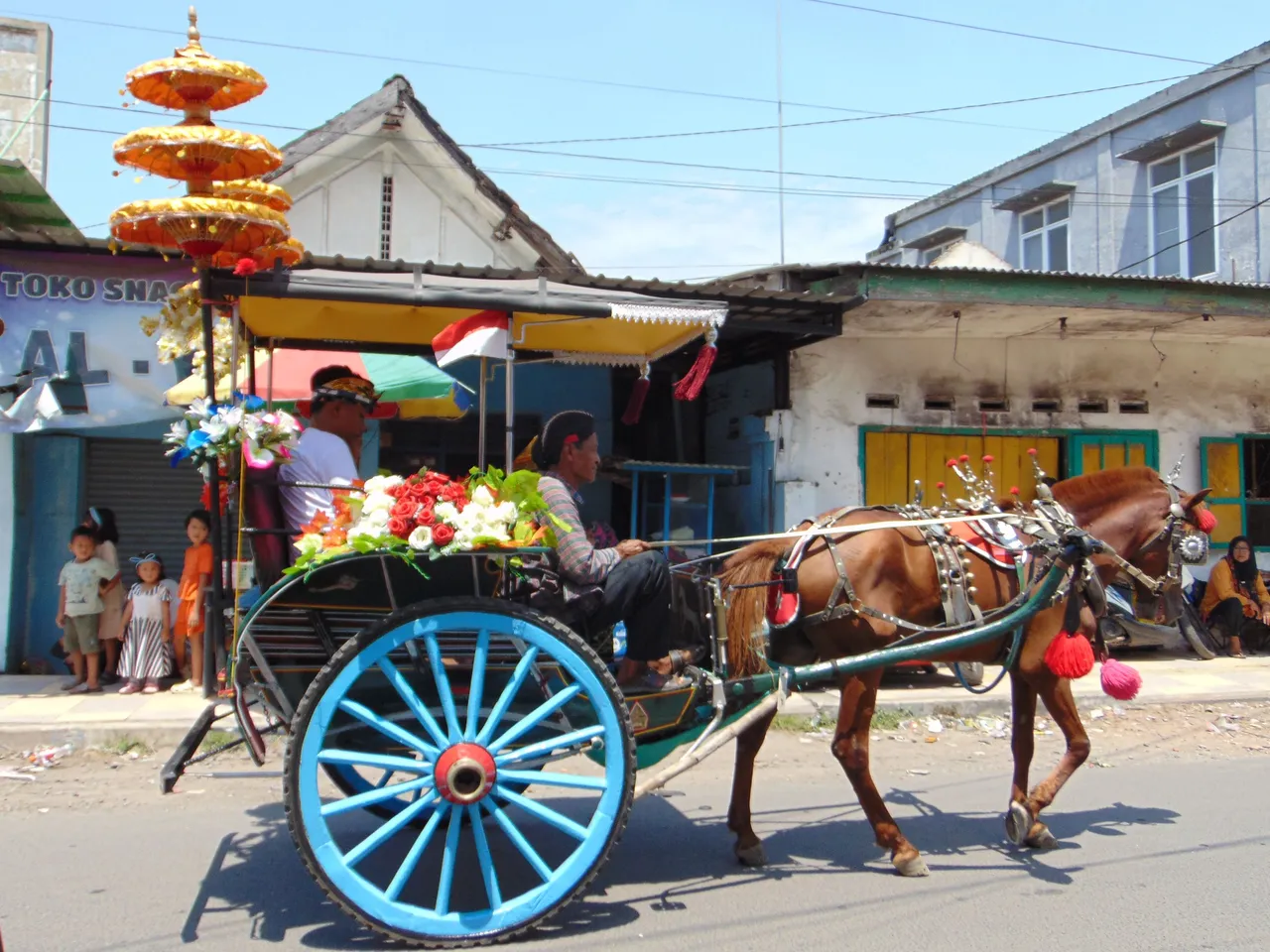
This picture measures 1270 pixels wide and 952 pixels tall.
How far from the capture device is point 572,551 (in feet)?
12.5

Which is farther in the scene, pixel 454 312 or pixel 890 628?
pixel 454 312

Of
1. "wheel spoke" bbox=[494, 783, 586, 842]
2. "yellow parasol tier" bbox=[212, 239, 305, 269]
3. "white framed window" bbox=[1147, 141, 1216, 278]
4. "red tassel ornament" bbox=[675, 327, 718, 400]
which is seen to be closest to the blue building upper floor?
"white framed window" bbox=[1147, 141, 1216, 278]

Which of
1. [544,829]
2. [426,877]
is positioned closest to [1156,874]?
[544,829]

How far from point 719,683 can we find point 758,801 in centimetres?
177

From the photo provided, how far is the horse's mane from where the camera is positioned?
4.92m

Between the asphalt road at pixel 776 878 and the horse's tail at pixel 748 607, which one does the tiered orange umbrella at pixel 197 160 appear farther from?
the asphalt road at pixel 776 878

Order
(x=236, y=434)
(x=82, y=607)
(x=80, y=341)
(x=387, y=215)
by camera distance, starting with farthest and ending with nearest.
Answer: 1. (x=387, y=215)
2. (x=80, y=341)
3. (x=82, y=607)
4. (x=236, y=434)

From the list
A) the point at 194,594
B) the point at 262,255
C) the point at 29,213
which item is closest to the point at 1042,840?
the point at 262,255

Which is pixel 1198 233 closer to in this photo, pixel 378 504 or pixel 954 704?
pixel 954 704

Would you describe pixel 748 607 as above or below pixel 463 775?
above

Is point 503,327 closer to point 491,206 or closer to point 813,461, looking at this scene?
point 813,461

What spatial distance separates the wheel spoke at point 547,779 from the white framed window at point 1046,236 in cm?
1909

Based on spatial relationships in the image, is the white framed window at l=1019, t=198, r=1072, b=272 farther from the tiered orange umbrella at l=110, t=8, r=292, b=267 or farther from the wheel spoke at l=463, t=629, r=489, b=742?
the wheel spoke at l=463, t=629, r=489, b=742

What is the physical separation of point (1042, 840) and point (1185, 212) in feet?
53.2
